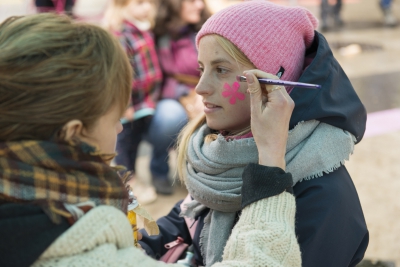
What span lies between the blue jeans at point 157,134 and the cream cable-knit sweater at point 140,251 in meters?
3.01

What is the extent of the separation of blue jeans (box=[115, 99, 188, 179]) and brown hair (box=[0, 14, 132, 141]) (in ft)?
10.4

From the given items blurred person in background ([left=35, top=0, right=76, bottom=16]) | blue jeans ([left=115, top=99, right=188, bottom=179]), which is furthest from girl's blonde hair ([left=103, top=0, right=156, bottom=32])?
blurred person in background ([left=35, top=0, right=76, bottom=16])

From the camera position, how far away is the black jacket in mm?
1629

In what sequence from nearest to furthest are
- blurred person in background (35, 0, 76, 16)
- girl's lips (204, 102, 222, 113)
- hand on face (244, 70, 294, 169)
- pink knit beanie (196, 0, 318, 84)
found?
hand on face (244, 70, 294, 169) < pink knit beanie (196, 0, 318, 84) < girl's lips (204, 102, 222, 113) < blurred person in background (35, 0, 76, 16)

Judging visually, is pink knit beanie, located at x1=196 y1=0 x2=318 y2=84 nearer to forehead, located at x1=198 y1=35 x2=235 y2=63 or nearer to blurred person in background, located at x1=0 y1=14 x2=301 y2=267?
forehead, located at x1=198 y1=35 x2=235 y2=63

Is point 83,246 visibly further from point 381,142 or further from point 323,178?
point 381,142

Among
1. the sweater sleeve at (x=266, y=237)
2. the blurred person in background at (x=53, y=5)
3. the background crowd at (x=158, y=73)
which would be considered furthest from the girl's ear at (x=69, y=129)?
the blurred person in background at (x=53, y=5)

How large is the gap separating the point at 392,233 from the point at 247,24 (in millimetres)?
2366

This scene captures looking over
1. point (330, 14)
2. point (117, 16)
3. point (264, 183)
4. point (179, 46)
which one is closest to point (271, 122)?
point (264, 183)

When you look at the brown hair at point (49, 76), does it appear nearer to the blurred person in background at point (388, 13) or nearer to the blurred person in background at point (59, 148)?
the blurred person in background at point (59, 148)

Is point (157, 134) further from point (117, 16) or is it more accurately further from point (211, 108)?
point (211, 108)

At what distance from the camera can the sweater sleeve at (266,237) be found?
136 cm

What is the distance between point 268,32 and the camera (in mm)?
1834

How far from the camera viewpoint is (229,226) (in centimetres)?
181
